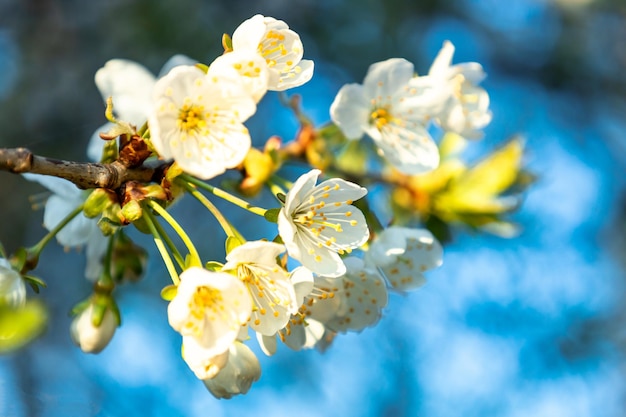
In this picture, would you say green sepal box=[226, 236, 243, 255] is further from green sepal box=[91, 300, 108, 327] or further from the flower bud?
green sepal box=[91, 300, 108, 327]

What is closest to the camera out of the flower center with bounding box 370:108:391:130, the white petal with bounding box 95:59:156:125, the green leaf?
the green leaf

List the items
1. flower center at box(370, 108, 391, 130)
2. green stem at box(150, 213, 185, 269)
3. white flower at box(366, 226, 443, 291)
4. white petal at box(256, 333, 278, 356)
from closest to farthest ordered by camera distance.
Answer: green stem at box(150, 213, 185, 269) < white petal at box(256, 333, 278, 356) < white flower at box(366, 226, 443, 291) < flower center at box(370, 108, 391, 130)

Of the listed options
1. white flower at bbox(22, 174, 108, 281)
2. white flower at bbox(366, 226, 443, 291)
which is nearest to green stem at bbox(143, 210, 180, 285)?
white flower at bbox(22, 174, 108, 281)

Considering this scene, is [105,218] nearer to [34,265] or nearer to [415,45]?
[34,265]

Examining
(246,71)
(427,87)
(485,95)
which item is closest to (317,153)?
(427,87)

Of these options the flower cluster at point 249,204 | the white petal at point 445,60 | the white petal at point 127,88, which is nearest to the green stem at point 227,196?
the flower cluster at point 249,204

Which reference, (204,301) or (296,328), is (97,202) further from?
(296,328)
